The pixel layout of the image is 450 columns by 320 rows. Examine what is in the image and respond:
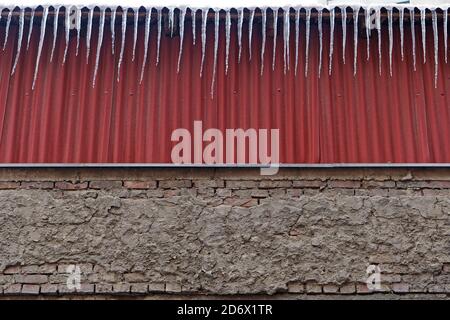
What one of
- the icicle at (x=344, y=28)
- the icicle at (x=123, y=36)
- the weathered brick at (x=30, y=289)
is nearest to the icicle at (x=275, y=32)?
the icicle at (x=344, y=28)

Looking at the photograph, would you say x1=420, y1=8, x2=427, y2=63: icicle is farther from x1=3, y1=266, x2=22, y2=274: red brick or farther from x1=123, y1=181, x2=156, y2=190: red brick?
x1=3, y1=266, x2=22, y2=274: red brick

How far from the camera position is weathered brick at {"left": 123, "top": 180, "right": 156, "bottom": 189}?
4.96 metres

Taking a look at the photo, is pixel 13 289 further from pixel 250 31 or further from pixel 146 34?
pixel 250 31

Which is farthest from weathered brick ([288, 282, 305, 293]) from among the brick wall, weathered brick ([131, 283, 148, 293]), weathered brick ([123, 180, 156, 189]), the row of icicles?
the row of icicles

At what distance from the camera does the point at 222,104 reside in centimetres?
520

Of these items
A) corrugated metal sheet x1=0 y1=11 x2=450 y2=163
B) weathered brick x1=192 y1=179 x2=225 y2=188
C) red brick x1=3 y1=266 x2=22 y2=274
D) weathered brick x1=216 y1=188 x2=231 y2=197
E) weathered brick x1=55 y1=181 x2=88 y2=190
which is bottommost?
red brick x1=3 y1=266 x2=22 y2=274

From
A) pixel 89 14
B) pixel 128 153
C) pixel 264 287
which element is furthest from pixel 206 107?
pixel 264 287

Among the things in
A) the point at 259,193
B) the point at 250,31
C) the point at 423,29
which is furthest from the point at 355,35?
the point at 259,193

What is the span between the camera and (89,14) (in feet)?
Answer: 16.8

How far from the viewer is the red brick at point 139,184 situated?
16.3 ft

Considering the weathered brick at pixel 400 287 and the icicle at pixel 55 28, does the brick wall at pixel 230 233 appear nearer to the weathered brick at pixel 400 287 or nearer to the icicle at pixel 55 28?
the weathered brick at pixel 400 287

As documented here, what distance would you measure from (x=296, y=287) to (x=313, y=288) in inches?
5.6

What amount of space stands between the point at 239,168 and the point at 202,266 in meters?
0.94

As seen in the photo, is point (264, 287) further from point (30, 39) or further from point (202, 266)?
point (30, 39)
